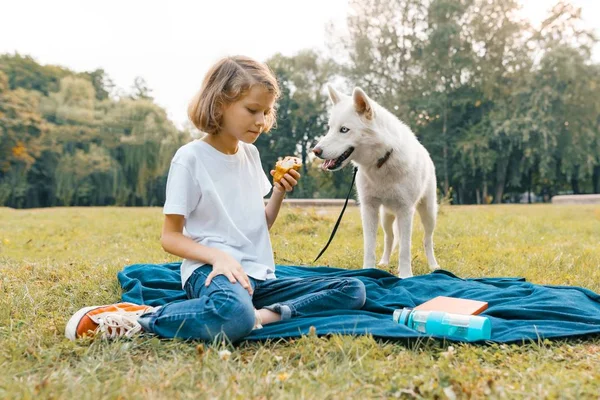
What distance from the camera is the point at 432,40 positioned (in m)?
26.9

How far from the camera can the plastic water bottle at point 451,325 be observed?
7.99 ft

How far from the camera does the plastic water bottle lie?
2.44 meters

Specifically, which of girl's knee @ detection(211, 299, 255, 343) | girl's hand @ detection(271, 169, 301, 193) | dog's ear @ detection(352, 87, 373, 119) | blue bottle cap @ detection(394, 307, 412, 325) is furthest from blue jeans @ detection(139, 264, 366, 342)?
dog's ear @ detection(352, 87, 373, 119)

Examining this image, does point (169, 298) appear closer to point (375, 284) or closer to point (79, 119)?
point (375, 284)

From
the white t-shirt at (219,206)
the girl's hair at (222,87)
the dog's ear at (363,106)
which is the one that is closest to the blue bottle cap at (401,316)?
the white t-shirt at (219,206)

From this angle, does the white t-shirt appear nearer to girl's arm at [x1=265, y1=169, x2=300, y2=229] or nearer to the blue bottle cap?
girl's arm at [x1=265, y1=169, x2=300, y2=229]

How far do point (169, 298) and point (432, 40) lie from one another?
87.7 ft

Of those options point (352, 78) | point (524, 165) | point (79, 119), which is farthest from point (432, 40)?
point (79, 119)

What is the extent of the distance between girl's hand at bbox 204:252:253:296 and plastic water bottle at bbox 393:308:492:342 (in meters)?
0.91

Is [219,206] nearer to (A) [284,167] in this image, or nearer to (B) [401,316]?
(A) [284,167]

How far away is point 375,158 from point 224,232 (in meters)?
1.77

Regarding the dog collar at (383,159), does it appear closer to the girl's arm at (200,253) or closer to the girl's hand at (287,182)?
the girl's hand at (287,182)

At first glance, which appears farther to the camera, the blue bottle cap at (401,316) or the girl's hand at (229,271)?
the blue bottle cap at (401,316)

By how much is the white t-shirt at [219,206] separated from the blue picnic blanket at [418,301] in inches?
18.4
